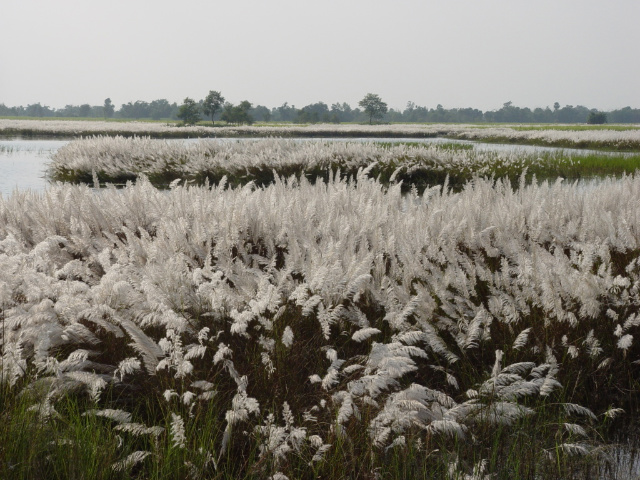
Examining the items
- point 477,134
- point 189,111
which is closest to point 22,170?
point 477,134

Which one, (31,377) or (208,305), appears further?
(208,305)

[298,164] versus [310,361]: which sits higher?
[298,164]

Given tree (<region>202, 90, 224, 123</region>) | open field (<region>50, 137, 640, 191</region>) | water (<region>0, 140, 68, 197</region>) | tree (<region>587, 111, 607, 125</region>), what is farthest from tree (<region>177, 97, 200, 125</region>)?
tree (<region>587, 111, 607, 125</region>)

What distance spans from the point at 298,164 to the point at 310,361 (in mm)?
10658

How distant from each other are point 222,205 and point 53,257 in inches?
53.9

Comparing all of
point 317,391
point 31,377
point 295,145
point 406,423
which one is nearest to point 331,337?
point 317,391

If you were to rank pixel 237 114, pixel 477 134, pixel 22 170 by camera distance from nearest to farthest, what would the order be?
pixel 22 170
pixel 477 134
pixel 237 114

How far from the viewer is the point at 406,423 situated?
2.39 meters

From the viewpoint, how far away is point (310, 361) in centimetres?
290

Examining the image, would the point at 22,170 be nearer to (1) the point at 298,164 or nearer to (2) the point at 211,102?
(1) the point at 298,164

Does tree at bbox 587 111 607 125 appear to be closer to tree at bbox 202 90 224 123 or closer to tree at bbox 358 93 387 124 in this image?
tree at bbox 358 93 387 124

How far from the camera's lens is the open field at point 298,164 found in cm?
1313

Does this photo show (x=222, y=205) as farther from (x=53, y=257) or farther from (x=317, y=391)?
(x=317, y=391)

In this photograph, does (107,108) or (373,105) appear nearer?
(373,105)
